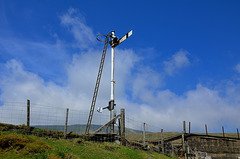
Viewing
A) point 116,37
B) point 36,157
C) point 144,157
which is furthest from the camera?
point 116,37

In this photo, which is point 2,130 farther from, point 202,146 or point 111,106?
point 202,146

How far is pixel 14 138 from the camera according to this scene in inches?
443

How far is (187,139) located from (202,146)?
2165 millimetres

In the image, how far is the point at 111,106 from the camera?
20.7 m

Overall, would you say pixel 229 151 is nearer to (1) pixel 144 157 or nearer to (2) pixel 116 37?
(1) pixel 144 157

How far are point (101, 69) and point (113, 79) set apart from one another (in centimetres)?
166

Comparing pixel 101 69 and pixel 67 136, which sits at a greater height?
pixel 101 69

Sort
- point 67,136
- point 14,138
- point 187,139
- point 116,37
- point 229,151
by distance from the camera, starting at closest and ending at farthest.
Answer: point 14,138
point 67,136
point 116,37
point 187,139
point 229,151

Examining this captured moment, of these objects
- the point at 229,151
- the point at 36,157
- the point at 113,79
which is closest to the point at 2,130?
the point at 36,157

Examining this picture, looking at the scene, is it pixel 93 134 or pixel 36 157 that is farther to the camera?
pixel 93 134

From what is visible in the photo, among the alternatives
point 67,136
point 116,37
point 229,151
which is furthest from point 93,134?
point 229,151

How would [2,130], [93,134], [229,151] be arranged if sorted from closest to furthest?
1. [2,130]
2. [93,134]
3. [229,151]

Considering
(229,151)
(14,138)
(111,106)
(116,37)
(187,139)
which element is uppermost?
(116,37)

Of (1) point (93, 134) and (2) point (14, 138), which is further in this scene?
(1) point (93, 134)
